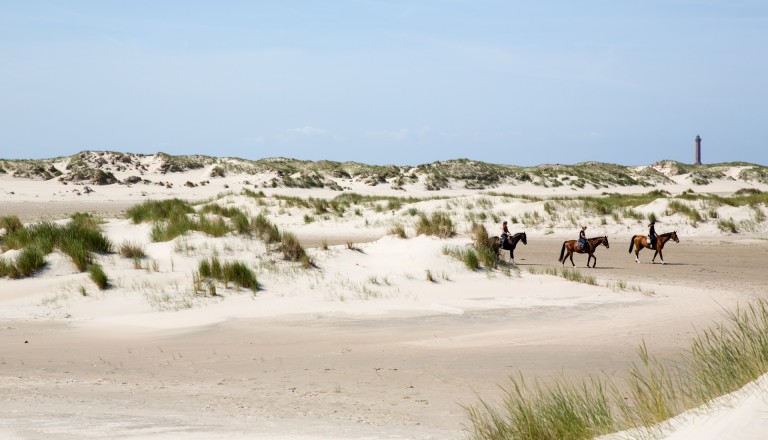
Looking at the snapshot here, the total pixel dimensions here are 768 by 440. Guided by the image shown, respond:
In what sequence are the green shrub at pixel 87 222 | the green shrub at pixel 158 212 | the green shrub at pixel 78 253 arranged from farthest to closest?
the green shrub at pixel 158 212
the green shrub at pixel 87 222
the green shrub at pixel 78 253

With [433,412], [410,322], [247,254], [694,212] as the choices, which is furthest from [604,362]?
[694,212]

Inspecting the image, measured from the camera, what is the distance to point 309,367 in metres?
9.55

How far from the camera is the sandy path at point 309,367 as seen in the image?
7.01 metres

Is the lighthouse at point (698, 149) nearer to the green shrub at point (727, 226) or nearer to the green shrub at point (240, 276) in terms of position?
the green shrub at point (727, 226)

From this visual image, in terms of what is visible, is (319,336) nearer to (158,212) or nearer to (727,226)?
(158,212)

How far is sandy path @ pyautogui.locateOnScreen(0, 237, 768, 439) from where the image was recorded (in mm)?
7012

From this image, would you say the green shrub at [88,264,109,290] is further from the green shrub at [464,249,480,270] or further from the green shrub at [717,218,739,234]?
the green shrub at [717,218,739,234]

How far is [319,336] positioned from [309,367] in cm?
203

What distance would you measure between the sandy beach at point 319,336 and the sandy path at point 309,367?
3 centimetres

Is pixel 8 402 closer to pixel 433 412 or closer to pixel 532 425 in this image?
pixel 433 412

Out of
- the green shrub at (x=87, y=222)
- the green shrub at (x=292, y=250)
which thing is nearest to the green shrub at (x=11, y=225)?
the green shrub at (x=87, y=222)

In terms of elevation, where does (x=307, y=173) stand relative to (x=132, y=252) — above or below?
above

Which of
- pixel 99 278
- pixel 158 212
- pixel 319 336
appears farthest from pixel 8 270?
pixel 158 212

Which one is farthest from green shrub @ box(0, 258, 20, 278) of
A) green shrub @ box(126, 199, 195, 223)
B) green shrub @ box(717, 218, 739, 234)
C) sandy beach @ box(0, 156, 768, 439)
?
green shrub @ box(717, 218, 739, 234)
